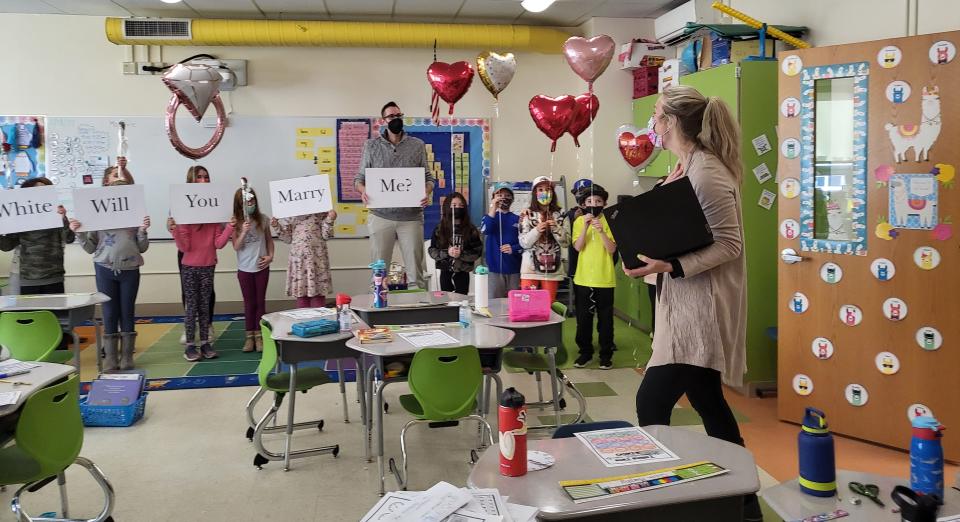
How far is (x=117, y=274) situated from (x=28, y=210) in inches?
29.8

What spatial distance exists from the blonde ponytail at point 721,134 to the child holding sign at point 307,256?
4.15m

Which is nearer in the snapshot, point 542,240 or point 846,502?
point 846,502

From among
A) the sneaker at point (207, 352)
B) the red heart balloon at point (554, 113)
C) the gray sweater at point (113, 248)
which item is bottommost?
the sneaker at point (207, 352)

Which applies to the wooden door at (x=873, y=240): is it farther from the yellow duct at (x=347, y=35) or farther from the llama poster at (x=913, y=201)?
the yellow duct at (x=347, y=35)

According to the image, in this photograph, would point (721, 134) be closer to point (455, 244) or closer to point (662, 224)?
point (662, 224)

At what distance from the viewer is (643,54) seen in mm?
7480

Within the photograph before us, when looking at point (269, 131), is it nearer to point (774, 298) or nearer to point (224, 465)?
point (224, 465)

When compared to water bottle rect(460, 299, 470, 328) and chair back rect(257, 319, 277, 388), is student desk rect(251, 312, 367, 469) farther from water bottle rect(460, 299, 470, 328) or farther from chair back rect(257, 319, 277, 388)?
water bottle rect(460, 299, 470, 328)

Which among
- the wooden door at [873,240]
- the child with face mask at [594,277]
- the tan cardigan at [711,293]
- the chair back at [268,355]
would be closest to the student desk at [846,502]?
the tan cardigan at [711,293]

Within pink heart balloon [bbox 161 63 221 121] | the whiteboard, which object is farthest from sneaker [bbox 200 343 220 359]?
the whiteboard

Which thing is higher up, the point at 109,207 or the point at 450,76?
the point at 450,76

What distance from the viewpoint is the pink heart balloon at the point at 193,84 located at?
5.86 meters

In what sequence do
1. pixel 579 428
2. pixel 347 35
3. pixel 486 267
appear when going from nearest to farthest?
pixel 579 428 → pixel 486 267 → pixel 347 35

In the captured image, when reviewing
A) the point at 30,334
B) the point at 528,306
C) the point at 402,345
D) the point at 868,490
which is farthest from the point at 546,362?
the point at 30,334
